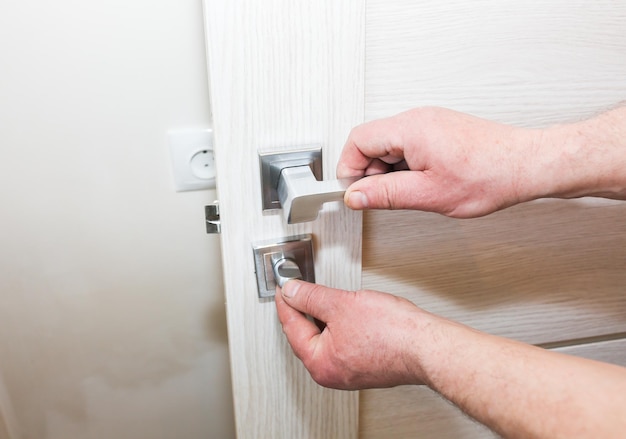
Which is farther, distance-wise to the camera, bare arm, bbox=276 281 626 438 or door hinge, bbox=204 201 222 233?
door hinge, bbox=204 201 222 233

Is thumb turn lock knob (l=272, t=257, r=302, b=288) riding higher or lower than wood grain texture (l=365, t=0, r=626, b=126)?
lower

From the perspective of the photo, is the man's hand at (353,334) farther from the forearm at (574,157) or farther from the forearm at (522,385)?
the forearm at (574,157)

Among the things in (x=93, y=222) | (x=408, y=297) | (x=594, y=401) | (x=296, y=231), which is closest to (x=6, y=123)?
(x=93, y=222)

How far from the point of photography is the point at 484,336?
40 centimetres

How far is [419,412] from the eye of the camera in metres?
0.60

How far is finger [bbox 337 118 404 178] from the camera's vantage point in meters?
0.40

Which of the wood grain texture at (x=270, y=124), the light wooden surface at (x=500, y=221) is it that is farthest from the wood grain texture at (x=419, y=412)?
the wood grain texture at (x=270, y=124)

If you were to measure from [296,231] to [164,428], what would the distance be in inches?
19.4

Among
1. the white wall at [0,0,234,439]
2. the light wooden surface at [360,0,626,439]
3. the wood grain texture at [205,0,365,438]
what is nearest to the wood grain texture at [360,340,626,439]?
the light wooden surface at [360,0,626,439]

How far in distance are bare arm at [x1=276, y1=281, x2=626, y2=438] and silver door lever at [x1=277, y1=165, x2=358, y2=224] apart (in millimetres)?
75

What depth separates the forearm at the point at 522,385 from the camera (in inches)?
12.7

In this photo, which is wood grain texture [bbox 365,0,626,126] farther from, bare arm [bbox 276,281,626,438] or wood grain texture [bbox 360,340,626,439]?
wood grain texture [bbox 360,340,626,439]

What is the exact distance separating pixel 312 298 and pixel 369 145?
0.15 metres

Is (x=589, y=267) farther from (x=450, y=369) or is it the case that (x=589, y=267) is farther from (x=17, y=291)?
(x=17, y=291)
